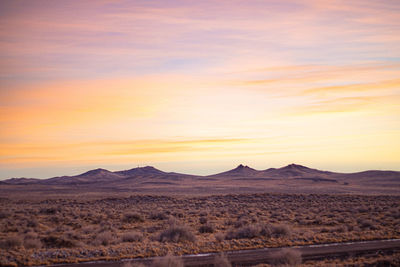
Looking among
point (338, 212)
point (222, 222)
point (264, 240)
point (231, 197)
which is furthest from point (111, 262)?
point (231, 197)

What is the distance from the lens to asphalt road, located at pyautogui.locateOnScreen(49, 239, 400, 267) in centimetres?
1972

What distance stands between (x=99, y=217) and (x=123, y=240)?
45.1 feet

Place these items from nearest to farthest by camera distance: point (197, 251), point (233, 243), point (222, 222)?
point (197, 251) → point (233, 243) → point (222, 222)

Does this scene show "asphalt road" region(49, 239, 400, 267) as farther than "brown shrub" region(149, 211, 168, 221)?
No

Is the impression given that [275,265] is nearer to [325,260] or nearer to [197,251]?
[325,260]

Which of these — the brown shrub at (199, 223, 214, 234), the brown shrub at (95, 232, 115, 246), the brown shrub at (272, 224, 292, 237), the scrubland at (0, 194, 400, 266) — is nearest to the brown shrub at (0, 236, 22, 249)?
the scrubland at (0, 194, 400, 266)

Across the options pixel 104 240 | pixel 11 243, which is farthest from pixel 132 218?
pixel 11 243

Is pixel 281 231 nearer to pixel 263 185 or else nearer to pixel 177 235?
pixel 177 235

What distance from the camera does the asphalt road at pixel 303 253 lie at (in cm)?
1972

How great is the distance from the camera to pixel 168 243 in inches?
993

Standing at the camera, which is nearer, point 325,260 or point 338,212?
point 325,260

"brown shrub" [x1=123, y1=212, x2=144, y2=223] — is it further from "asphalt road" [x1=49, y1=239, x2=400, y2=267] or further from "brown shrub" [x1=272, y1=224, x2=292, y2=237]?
"asphalt road" [x1=49, y1=239, x2=400, y2=267]

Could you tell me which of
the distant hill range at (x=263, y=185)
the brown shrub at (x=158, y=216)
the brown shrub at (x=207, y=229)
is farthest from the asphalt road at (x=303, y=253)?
the distant hill range at (x=263, y=185)

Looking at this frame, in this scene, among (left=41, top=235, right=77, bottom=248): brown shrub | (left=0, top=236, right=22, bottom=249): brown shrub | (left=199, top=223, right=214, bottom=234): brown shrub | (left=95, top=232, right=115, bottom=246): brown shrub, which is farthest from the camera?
(left=199, top=223, right=214, bottom=234): brown shrub
